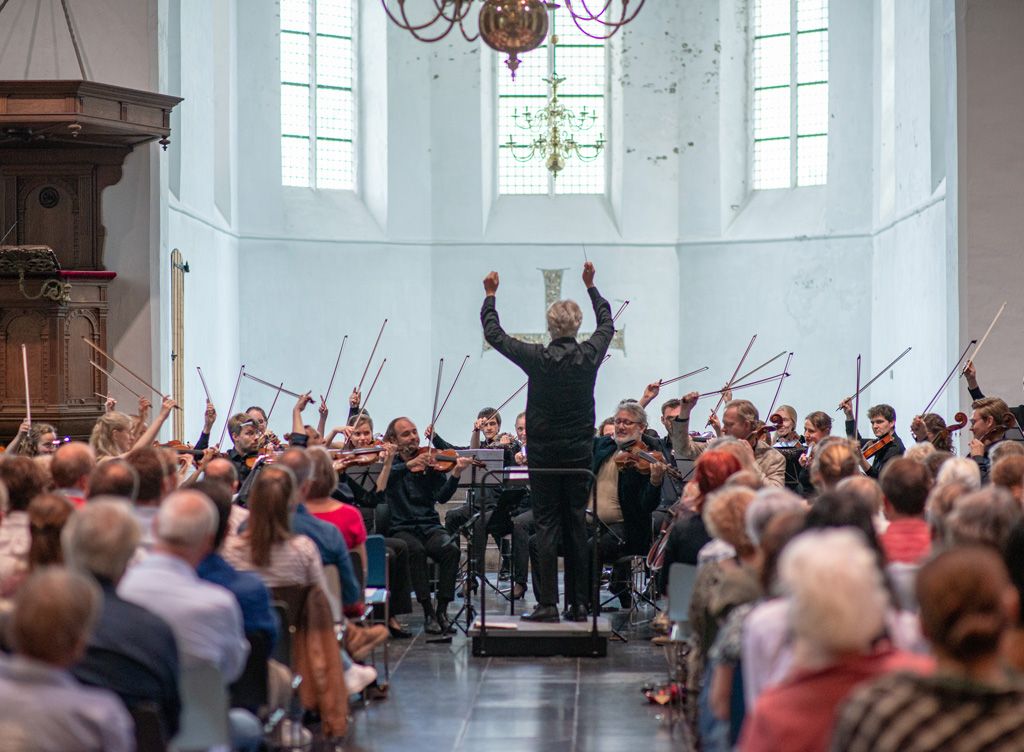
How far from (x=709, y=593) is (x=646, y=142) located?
13597mm

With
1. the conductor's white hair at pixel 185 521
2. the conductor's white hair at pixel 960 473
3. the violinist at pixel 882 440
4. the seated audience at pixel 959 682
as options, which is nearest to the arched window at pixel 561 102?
the violinist at pixel 882 440

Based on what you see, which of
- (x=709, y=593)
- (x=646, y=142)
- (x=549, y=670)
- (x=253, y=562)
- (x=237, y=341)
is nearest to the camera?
(x=709, y=593)

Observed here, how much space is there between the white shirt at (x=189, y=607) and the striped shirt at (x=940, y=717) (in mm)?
1959

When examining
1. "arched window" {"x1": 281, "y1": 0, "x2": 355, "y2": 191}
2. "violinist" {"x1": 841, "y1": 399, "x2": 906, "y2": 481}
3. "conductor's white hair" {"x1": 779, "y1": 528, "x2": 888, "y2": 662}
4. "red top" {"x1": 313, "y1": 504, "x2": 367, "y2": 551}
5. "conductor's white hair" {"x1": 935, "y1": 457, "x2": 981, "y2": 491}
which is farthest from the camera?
"arched window" {"x1": 281, "y1": 0, "x2": 355, "y2": 191}

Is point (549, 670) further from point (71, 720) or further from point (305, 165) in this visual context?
point (305, 165)

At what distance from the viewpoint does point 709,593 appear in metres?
4.49

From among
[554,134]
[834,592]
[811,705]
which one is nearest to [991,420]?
[811,705]

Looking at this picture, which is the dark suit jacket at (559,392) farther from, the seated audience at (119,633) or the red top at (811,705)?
the red top at (811,705)

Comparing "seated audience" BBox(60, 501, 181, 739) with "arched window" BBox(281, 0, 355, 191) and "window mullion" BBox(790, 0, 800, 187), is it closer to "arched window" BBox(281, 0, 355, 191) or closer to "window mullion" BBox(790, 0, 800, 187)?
"arched window" BBox(281, 0, 355, 191)

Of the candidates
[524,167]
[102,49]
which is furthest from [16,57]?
[524,167]

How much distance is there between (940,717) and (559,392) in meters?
4.98

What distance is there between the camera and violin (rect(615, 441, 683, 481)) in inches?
321

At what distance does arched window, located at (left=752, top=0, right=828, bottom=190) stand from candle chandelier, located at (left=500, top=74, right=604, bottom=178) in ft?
6.92

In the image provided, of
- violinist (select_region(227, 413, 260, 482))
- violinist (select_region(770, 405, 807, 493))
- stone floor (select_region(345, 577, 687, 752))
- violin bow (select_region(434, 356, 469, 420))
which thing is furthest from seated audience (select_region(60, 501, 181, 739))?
violin bow (select_region(434, 356, 469, 420))
